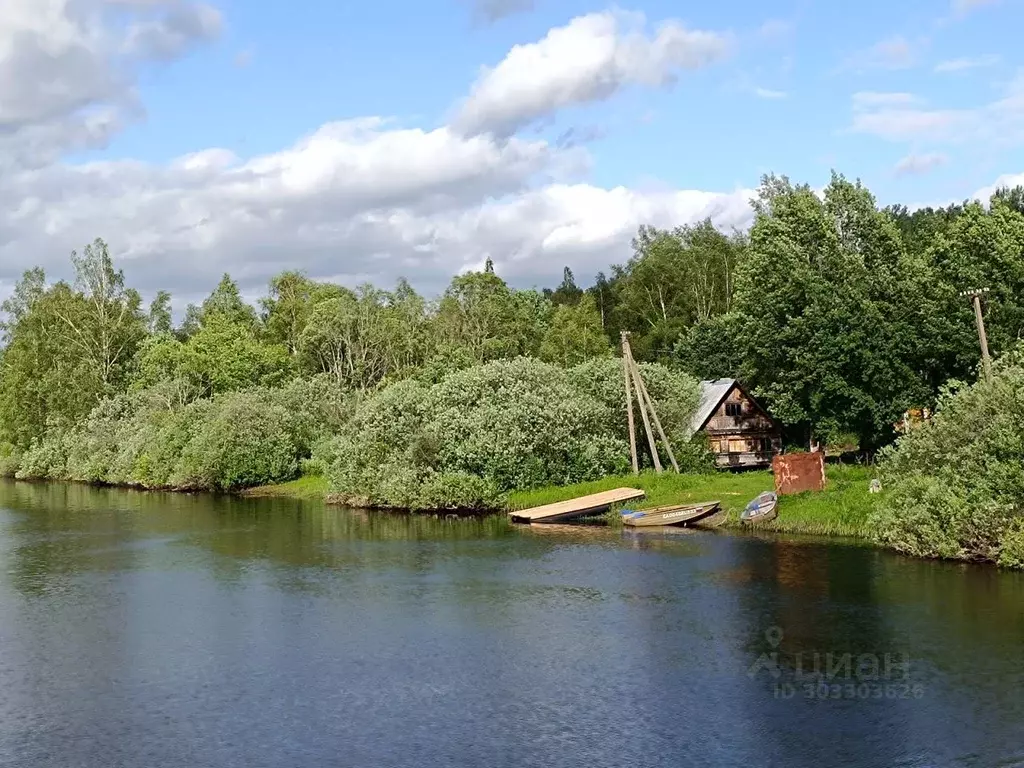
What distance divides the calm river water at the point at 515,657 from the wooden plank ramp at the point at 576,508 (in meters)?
6.71

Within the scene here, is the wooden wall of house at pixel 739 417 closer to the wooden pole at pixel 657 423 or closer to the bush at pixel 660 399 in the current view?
the bush at pixel 660 399

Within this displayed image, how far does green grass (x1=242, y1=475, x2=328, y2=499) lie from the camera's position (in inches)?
3196

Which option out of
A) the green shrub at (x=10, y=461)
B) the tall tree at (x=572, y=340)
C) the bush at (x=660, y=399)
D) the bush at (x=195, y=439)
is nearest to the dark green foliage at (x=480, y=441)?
the bush at (x=660, y=399)

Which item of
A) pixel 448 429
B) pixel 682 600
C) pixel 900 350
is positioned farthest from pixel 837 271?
pixel 682 600

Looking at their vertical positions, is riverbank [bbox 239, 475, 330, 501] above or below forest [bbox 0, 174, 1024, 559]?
below

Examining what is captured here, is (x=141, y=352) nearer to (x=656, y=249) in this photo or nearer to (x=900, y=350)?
(x=656, y=249)

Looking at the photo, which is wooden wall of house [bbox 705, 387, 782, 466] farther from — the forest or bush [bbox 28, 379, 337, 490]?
bush [bbox 28, 379, 337, 490]

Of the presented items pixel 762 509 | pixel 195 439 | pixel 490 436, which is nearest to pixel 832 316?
pixel 762 509

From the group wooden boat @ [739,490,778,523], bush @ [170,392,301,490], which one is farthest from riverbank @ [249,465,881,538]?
bush @ [170,392,301,490]

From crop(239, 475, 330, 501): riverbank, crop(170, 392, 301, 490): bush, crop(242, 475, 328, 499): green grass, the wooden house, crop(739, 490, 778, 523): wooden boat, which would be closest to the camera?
crop(739, 490, 778, 523): wooden boat

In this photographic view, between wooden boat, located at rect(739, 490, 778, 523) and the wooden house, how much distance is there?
22532 millimetres

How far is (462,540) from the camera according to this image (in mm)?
56719

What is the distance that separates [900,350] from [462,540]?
1246 inches

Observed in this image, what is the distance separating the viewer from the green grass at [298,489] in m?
81.2
